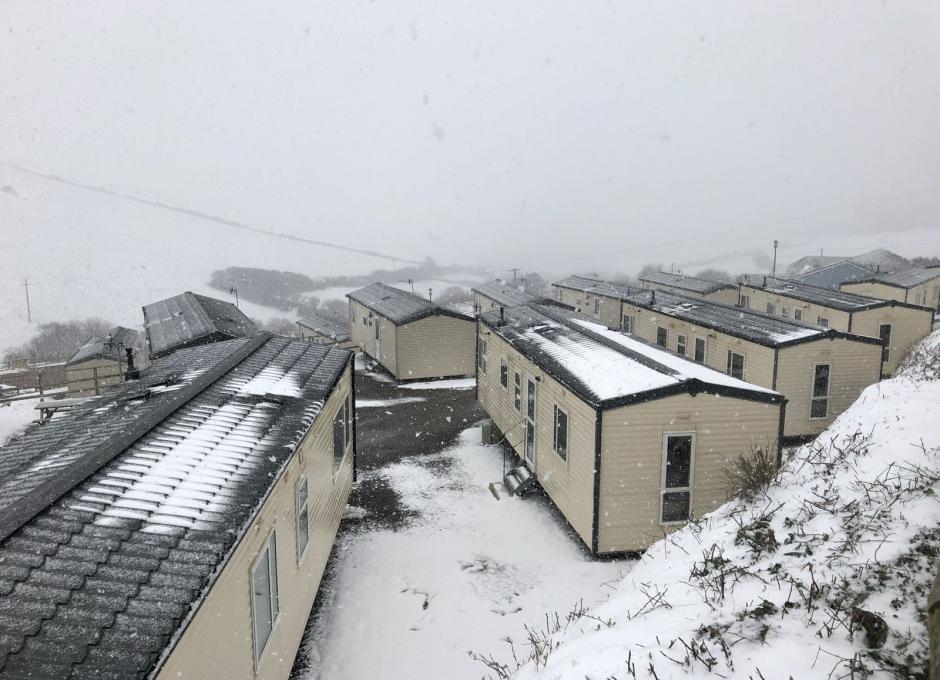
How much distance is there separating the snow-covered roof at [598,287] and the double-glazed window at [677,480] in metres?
18.7

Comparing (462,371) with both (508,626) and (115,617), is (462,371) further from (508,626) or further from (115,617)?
(115,617)

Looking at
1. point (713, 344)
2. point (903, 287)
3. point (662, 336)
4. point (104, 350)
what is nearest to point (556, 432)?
point (713, 344)

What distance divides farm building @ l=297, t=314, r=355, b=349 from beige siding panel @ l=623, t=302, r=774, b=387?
15.3 metres

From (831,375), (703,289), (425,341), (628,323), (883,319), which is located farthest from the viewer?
(703,289)

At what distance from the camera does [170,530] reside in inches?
187

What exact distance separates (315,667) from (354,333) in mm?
24757

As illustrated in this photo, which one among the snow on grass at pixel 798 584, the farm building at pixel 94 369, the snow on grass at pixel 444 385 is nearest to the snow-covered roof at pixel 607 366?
the snow on grass at pixel 798 584

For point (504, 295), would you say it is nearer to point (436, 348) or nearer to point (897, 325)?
point (436, 348)

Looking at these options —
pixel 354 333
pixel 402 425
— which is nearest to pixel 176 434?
pixel 402 425

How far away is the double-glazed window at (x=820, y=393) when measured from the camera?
15555 millimetres

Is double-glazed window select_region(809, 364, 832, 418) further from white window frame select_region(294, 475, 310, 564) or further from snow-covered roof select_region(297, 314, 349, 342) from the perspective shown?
snow-covered roof select_region(297, 314, 349, 342)

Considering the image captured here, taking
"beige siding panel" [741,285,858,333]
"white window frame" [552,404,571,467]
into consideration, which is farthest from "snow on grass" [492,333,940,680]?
"beige siding panel" [741,285,858,333]

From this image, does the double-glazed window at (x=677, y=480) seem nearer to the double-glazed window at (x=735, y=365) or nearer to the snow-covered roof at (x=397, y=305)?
the double-glazed window at (x=735, y=365)

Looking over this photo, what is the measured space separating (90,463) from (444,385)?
1816cm
